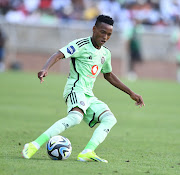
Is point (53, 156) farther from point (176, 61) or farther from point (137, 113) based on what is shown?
point (176, 61)

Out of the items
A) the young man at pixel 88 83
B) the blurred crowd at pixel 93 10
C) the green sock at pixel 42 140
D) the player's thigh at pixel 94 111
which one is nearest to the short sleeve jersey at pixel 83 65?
the young man at pixel 88 83

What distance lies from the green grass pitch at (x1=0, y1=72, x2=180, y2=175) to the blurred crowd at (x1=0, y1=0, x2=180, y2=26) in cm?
985

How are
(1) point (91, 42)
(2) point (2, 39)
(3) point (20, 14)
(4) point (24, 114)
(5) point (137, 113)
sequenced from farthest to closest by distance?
(3) point (20, 14)
(2) point (2, 39)
(5) point (137, 113)
(4) point (24, 114)
(1) point (91, 42)

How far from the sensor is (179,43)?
31406 millimetres

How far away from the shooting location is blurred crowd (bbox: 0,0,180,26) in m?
32.0

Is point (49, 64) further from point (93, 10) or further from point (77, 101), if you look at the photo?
point (93, 10)

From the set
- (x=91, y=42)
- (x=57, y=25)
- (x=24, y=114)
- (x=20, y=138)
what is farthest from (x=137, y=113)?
(x=57, y=25)

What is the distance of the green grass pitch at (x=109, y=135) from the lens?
21.8 feet

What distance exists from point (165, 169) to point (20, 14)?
1052 inches

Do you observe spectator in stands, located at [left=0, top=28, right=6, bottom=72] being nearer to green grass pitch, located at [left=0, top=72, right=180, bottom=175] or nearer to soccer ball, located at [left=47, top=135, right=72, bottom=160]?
green grass pitch, located at [left=0, top=72, right=180, bottom=175]

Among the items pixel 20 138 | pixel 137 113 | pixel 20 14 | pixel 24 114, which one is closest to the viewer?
Answer: pixel 20 138

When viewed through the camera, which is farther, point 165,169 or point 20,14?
point 20,14

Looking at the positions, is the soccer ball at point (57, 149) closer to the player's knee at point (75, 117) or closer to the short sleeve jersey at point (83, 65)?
the player's knee at point (75, 117)

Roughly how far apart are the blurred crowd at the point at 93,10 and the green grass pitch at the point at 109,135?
32.3 ft
